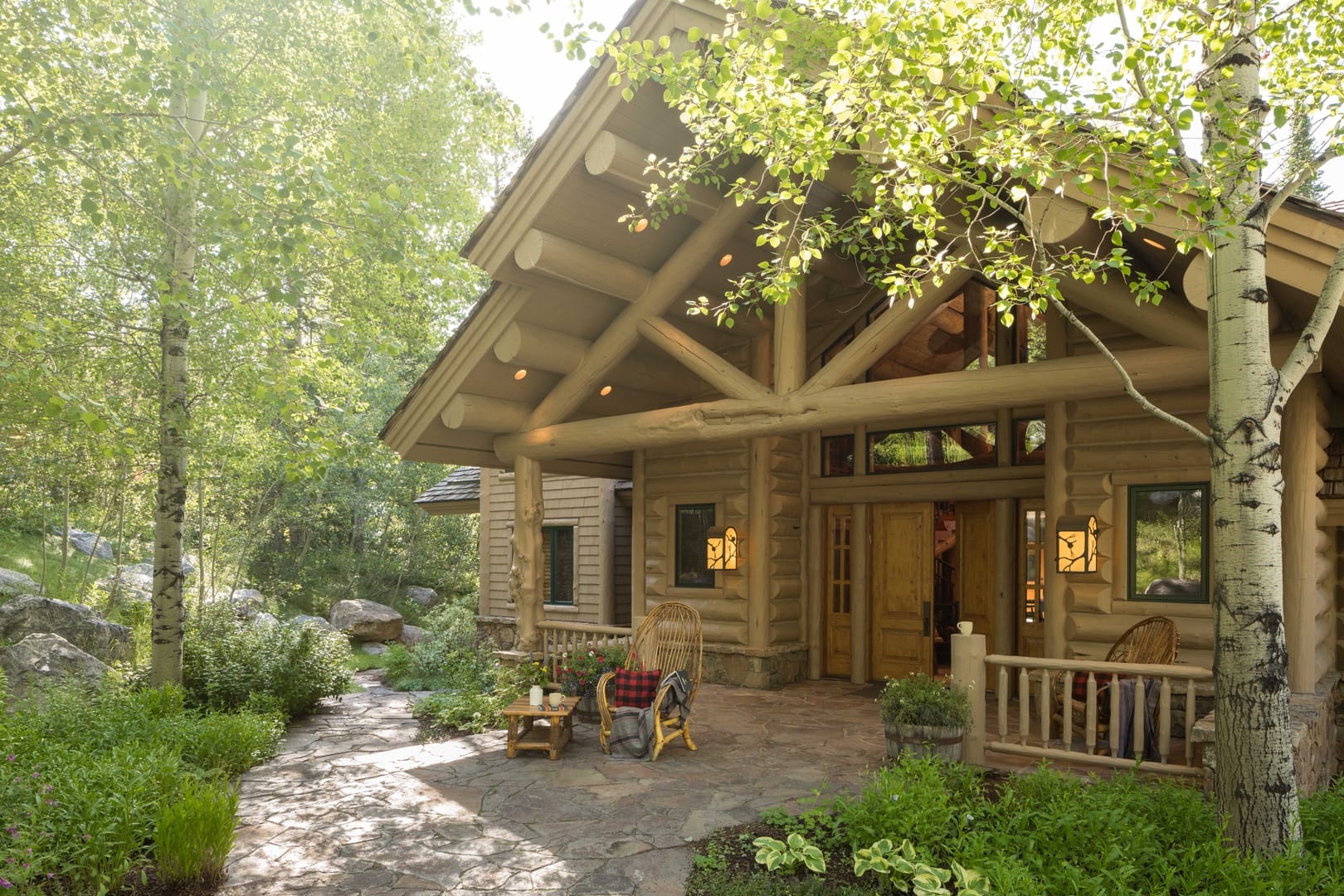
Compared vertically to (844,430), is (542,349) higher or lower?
higher

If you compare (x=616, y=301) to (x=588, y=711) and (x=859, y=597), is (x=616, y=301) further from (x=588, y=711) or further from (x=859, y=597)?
(x=859, y=597)

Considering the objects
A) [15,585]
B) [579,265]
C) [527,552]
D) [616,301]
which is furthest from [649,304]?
[15,585]

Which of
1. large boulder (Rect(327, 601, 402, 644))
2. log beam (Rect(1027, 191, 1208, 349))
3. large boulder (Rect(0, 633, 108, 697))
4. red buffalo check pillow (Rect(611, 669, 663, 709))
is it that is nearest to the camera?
log beam (Rect(1027, 191, 1208, 349))

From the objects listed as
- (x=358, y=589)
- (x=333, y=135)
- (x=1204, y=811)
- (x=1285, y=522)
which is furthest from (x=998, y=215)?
(x=358, y=589)

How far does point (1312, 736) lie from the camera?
5559 mm

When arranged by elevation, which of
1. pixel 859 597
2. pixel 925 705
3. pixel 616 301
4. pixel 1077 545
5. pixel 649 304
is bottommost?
pixel 925 705

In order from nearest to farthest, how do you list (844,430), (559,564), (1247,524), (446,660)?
1. (1247,524)
2. (844,430)
3. (446,660)
4. (559,564)

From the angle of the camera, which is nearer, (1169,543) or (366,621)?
(1169,543)

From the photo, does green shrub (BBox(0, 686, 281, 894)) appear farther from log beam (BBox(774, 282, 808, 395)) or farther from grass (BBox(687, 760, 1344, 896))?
log beam (BBox(774, 282, 808, 395))

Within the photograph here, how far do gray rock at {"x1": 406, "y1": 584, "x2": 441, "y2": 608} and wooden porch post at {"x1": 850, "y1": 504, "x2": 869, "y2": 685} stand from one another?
14.1 m

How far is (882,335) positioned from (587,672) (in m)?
3.81

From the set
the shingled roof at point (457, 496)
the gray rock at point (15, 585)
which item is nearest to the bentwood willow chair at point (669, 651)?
the shingled roof at point (457, 496)

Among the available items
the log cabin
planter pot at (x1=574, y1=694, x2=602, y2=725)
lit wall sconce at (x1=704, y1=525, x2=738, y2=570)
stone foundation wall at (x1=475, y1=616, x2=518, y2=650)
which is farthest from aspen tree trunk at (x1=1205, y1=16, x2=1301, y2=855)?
stone foundation wall at (x1=475, y1=616, x2=518, y2=650)

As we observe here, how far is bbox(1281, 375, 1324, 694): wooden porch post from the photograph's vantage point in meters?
6.12
